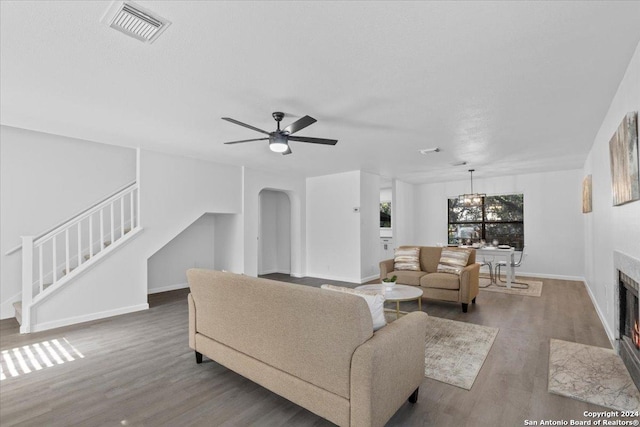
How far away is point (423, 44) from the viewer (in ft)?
7.16

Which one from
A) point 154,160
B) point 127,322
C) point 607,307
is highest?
point 154,160

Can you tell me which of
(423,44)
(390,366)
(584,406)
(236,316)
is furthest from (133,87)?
(584,406)

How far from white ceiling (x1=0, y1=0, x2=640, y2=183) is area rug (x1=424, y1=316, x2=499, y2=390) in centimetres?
258

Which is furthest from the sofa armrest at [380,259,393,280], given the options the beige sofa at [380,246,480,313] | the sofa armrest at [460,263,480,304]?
the sofa armrest at [460,263,480,304]

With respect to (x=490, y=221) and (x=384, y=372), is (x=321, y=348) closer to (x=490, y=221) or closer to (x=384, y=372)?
(x=384, y=372)

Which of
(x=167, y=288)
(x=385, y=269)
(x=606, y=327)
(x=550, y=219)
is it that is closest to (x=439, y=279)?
(x=385, y=269)

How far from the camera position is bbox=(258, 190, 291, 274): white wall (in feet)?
27.2

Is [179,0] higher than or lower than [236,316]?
higher

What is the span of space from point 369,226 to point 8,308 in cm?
650

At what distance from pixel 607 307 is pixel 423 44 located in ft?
12.9

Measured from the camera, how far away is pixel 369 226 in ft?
24.2

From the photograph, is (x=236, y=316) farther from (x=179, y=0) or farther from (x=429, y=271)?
(x=429, y=271)

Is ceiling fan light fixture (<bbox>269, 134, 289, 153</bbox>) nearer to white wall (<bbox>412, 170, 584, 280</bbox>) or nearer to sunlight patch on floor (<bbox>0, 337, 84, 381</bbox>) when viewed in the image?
sunlight patch on floor (<bbox>0, 337, 84, 381</bbox>)

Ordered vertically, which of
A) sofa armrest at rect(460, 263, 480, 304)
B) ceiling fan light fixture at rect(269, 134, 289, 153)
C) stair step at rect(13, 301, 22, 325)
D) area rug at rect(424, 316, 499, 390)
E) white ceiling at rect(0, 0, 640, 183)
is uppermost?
white ceiling at rect(0, 0, 640, 183)
